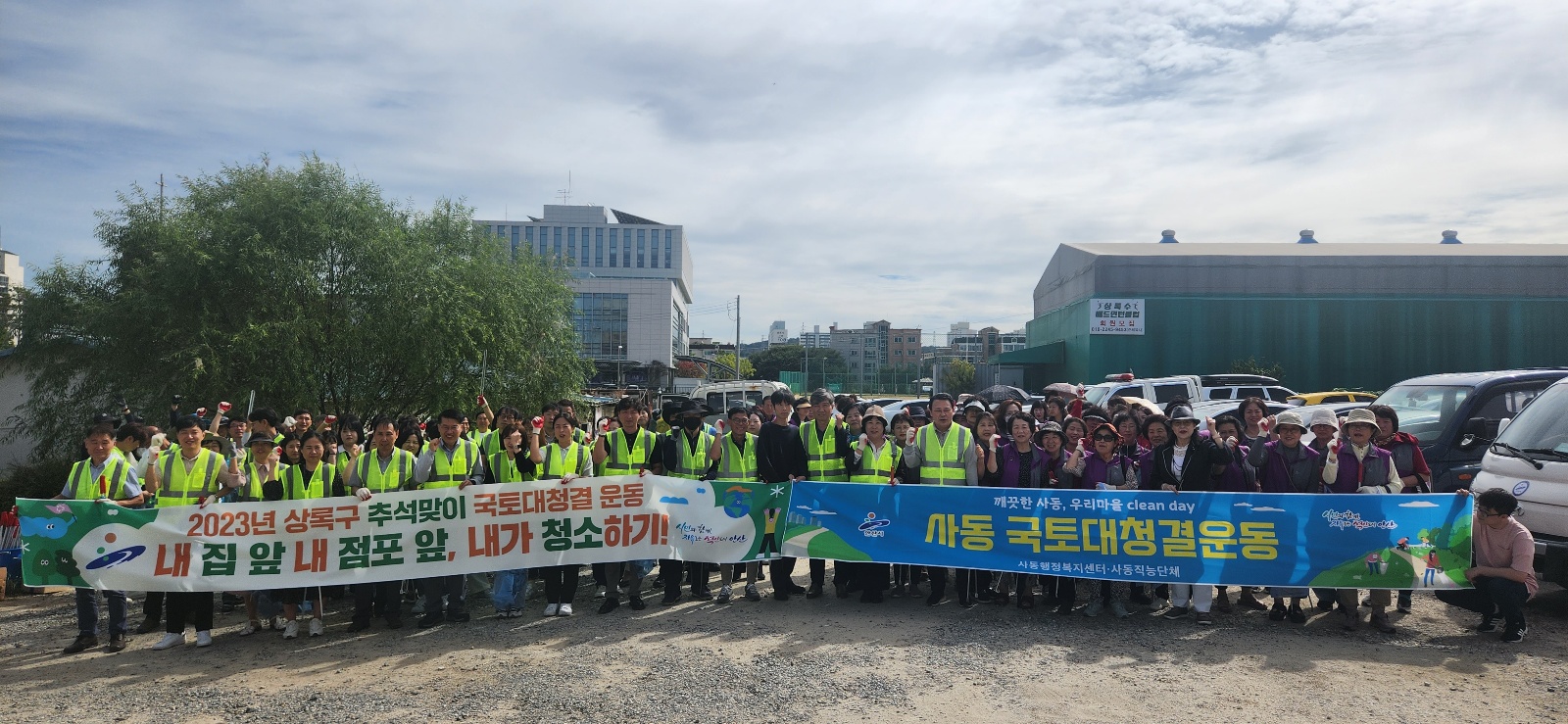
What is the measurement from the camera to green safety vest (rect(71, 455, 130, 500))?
6.61m

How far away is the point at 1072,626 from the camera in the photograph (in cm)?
676

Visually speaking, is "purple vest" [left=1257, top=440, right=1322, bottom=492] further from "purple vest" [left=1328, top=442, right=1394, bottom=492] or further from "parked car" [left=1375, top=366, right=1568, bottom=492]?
"parked car" [left=1375, top=366, right=1568, bottom=492]

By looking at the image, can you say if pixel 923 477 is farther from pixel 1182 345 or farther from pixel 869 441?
pixel 1182 345

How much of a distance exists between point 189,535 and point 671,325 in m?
90.3

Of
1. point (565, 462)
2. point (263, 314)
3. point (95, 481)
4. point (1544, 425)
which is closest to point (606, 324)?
point (263, 314)

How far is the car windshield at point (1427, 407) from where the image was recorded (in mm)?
9875

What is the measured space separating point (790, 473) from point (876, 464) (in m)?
0.77

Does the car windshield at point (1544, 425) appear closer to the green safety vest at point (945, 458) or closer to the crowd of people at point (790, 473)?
the crowd of people at point (790, 473)

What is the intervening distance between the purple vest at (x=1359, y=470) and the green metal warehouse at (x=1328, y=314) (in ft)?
123

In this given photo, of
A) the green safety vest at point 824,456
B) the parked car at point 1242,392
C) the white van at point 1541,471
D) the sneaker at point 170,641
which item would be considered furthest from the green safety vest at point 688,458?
the parked car at point 1242,392

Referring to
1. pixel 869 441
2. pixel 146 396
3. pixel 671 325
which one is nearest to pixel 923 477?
pixel 869 441

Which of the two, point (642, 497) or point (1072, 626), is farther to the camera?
point (642, 497)

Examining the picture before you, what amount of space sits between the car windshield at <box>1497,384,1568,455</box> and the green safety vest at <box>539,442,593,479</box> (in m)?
7.72

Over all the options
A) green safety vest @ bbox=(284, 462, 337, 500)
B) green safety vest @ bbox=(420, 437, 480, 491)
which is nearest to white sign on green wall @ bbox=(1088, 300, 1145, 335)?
green safety vest @ bbox=(420, 437, 480, 491)
